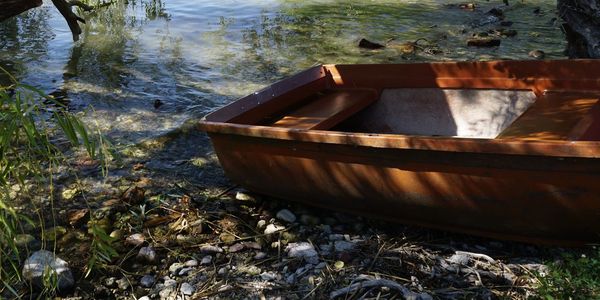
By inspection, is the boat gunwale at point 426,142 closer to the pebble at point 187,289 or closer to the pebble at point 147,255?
the pebble at point 147,255

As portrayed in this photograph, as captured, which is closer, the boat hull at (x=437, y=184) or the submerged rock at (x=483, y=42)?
the boat hull at (x=437, y=184)

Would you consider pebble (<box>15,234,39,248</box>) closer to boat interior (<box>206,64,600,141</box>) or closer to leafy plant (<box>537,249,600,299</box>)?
boat interior (<box>206,64,600,141</box>)

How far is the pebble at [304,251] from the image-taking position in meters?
4.22

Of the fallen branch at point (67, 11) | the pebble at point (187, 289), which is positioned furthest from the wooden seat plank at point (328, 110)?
the fallen branch at point (67, 11)

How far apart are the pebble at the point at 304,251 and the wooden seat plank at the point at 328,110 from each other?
3.41 feet

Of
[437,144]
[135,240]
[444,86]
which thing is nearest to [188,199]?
[135,240]

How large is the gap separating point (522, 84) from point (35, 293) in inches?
161

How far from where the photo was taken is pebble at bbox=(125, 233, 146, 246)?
4.49m

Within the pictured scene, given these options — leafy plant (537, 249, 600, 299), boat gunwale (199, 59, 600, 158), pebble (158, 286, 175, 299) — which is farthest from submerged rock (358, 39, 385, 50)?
pebble (158, 286, 175, 299)

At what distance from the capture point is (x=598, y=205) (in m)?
3.64

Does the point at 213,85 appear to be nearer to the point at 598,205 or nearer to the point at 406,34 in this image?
the point at 406,34

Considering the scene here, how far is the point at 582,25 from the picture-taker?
5.80 meters

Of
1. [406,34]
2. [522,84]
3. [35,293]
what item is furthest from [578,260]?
[406,34]

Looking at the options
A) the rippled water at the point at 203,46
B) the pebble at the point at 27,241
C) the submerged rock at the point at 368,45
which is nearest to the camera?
the pebble at the point at 27,241
